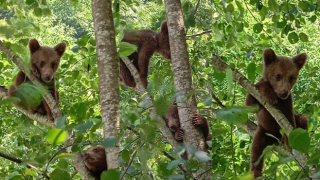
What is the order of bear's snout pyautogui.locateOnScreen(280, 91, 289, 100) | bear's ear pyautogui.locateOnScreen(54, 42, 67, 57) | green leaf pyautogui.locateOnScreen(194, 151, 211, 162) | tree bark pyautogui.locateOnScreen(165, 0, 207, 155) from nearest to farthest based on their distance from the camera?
green leaf pyautogui.locateOnScreen(194, 151, 211, 162), tree bark pyautogui.locateOnScreen(165, 0, 207, 155), bear's snout pyautogui.locateOnScreen(280, 91, 289, 100), bear's ear pyautogui.locateOnScreen(54, 42, 67, 57)

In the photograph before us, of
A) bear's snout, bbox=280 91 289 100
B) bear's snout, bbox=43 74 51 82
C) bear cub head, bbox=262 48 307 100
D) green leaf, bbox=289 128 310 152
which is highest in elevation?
bear's snout, bbox=43 74 51 82

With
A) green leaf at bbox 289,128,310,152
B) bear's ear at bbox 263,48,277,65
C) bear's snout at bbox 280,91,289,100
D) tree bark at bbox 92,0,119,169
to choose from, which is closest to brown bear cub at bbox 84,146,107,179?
Answer: tree bark at bbox 92,0,119,169

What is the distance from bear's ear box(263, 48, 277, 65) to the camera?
360cm

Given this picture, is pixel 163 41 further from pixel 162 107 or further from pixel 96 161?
pixel 162 107

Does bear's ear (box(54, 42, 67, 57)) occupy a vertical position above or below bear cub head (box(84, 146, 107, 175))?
above

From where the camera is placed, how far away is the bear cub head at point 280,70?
3.53 metres

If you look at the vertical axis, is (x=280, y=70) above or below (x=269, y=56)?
below

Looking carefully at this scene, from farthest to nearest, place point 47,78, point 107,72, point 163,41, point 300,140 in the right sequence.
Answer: point 163,41
point 47,78
point 107,72
point 300,140

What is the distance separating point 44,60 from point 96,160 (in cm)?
152

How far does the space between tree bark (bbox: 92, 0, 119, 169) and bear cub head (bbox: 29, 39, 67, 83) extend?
6.35 ft

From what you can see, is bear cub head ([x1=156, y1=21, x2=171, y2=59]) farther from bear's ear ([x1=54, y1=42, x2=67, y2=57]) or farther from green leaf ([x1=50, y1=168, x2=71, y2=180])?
green leaf ([x1=50, y1=168, x2=71, y2=180])

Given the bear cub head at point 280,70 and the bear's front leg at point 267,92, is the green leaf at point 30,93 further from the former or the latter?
the bear cub head at point 280,70

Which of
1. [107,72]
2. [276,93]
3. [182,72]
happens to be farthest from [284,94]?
[107,72]

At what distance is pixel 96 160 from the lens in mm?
3240
